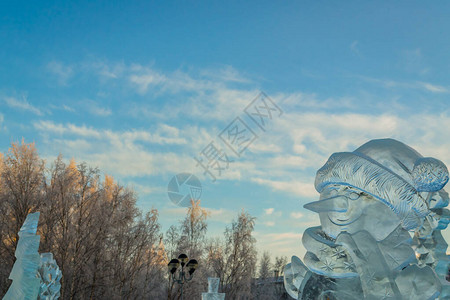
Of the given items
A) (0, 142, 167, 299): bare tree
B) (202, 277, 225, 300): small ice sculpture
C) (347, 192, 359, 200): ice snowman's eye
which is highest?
(0, 142, 167, 299): bare tree

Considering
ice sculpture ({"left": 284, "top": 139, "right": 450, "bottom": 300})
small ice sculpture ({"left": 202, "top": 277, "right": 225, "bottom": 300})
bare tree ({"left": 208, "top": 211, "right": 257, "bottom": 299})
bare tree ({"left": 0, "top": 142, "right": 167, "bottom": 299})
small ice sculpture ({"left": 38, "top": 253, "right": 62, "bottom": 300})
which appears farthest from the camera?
bare tree ({"left": 208, "top": 211, "right": 257, "bottom": 299})

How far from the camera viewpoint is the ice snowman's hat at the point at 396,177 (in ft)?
8.50

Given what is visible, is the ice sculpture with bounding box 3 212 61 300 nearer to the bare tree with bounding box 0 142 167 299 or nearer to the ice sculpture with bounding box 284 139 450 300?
the ice sculpture with bounding box 284 139 450 300

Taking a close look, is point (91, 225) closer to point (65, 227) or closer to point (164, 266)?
point (65, 227)

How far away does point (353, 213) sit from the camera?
8.97 feet

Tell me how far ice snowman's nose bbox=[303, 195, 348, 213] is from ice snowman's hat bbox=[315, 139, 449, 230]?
112 mm

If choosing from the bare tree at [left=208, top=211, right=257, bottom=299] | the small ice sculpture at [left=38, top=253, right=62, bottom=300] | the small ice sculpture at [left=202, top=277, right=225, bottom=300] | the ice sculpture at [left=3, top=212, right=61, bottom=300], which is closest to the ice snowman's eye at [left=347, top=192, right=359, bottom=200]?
the small ice sculpture at [left=202, top=277, right=225, bottom=300]

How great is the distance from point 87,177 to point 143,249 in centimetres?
474

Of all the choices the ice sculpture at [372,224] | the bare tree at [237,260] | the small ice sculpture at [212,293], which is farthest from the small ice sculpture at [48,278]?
the bare tree at [237,260]

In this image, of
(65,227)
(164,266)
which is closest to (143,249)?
(164,266)

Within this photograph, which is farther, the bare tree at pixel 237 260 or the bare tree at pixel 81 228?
the bare tree at pixel 237 260

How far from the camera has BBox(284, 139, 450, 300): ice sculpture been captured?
254cm

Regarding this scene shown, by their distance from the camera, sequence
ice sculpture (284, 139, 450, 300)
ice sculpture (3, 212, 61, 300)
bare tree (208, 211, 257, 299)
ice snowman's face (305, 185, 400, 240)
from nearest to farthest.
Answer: ice sculpture (284, 139, 450, 300) → ice snowman's face (305, 185, 400, 240) → ice sculpture (3, 212, 61, 300) → bare tree (208, 211, 257, 299)

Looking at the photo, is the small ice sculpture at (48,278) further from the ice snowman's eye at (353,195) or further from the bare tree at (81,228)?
the bare tree at (81,228)
